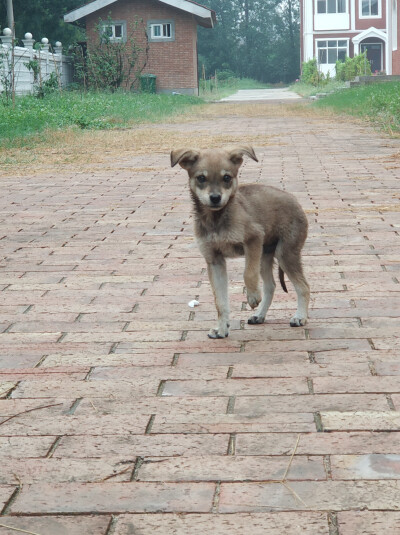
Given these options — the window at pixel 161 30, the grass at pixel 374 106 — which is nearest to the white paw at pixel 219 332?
the grass at pixel 374 106

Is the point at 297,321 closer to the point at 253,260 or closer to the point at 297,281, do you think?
the point at 297,281

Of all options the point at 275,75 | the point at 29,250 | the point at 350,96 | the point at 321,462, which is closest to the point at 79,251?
the point at 29,250

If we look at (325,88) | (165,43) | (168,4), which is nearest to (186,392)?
(168,4)

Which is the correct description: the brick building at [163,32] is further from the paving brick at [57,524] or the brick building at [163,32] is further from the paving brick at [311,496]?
the paving brick at [57,524]

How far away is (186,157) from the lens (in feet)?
15.6

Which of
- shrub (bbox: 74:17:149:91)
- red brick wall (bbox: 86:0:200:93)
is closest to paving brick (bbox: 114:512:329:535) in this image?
shrub (bbox: 74:17:149:91)

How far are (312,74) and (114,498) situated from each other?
58200 millimetres

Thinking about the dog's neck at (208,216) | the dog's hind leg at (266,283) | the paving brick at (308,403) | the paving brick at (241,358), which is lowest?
the paving brick at (241,358)

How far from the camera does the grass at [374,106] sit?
61.0 ft

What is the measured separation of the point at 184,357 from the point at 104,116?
20.0 metres

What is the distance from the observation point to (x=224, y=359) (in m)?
4.43

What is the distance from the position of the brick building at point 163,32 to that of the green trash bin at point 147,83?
69 cm

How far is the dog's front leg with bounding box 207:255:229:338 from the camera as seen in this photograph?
188 inches

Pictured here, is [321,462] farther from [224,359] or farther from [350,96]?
[350,96]
